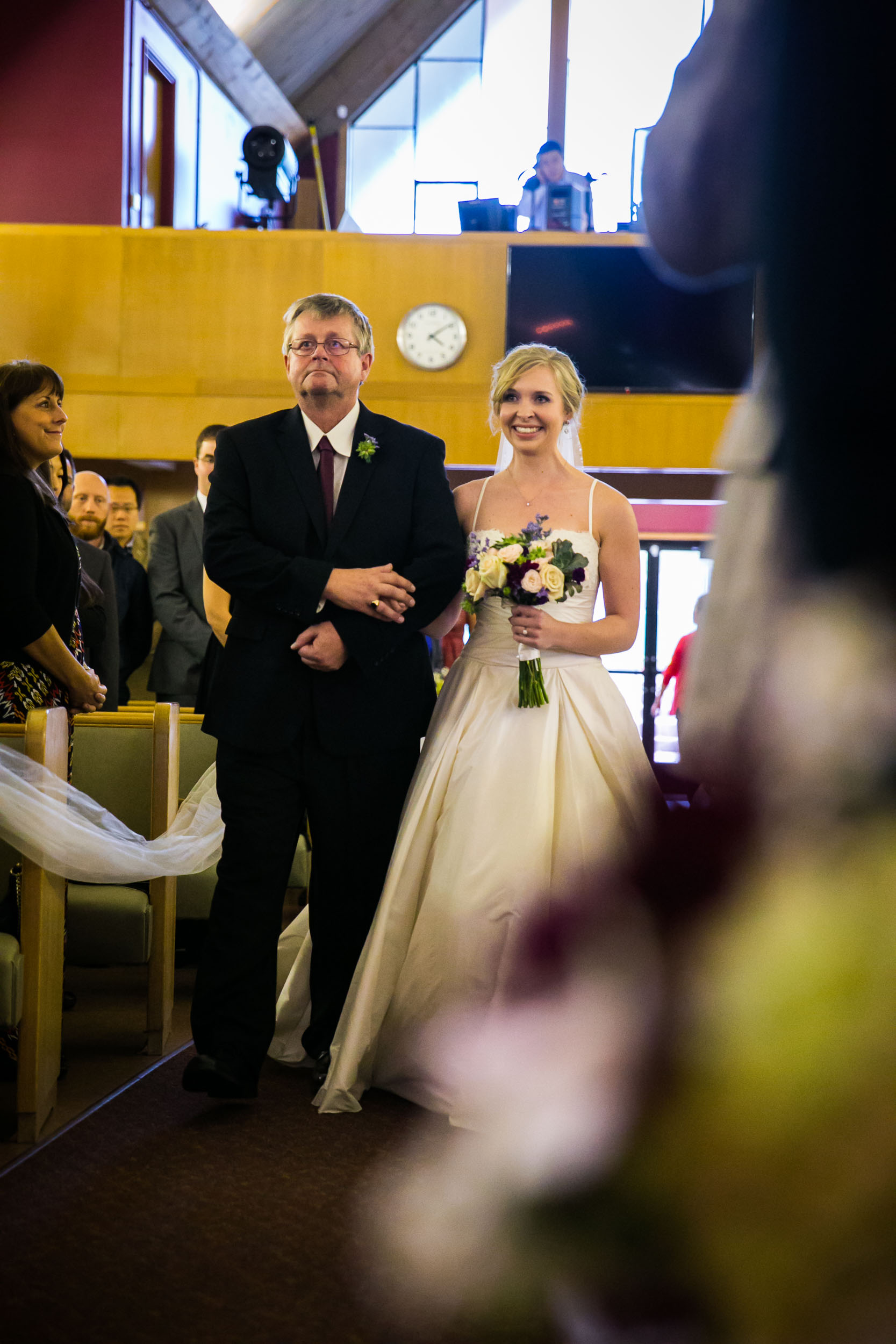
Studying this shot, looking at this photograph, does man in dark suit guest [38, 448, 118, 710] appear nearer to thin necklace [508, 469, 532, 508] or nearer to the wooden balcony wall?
thin necklace [508, 469, 532, 508]

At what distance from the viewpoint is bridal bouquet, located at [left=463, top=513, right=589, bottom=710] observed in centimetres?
274

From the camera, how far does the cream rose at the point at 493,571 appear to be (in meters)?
2.77

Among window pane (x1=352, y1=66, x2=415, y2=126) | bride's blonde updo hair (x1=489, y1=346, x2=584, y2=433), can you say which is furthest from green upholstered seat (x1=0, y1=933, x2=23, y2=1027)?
window pane (x1=352, y1=66, x2=415, y2=126)

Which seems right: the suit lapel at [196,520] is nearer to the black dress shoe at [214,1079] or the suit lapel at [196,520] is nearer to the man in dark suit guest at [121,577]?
the man in dark suit guest at [121,577]

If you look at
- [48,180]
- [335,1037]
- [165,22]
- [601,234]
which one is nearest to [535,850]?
[335,1037]

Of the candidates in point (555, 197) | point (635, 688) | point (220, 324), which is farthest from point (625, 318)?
point (635, 688)

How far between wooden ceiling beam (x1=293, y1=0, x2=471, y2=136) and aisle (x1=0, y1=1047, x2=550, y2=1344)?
41.7 feet

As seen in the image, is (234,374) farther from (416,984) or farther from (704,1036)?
(704,1036)

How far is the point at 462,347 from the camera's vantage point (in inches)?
353

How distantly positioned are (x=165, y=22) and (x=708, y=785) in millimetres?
11314

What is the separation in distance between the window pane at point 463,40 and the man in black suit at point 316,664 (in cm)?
1181

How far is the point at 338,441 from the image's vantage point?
9.18 feet

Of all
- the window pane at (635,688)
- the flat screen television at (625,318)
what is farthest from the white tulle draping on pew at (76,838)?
the window pane at (635,688)

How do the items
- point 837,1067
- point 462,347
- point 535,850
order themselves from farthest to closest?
1. point 462,347
2. point 535,850
3. point 837,1067
